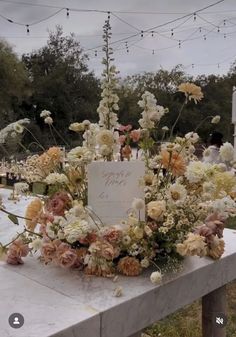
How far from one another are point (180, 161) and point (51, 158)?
0.89 feet

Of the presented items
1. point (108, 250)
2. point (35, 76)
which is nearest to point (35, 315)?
point (108, 250)

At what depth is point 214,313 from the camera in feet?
3.48

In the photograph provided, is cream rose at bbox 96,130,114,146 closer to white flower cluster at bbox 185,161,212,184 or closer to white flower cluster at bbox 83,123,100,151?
white flower cluster at bbox 83,123,100,151

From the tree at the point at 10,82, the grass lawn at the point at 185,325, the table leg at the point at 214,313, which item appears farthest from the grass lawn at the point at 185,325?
the tree at the point at 10,82

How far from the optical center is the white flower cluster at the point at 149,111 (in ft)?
2.77

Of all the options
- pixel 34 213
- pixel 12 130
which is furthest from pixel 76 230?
pixel 12 130

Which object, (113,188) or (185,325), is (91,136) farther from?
(185,325)

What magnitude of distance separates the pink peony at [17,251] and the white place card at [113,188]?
17cm

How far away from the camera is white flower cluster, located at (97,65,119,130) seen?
824 mm

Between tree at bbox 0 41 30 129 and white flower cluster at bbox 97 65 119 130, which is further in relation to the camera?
tree at bbox 0 41 30 129

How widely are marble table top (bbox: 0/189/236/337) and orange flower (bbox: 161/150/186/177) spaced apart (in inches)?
7.5

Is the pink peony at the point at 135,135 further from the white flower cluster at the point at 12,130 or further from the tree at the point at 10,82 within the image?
the tree at the point at 10,82

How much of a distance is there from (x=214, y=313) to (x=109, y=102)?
0.62 meters

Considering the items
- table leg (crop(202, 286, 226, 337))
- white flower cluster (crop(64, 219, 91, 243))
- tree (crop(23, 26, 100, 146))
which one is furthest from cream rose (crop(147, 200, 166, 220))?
tree (crop(23, 26, 100, 146))
